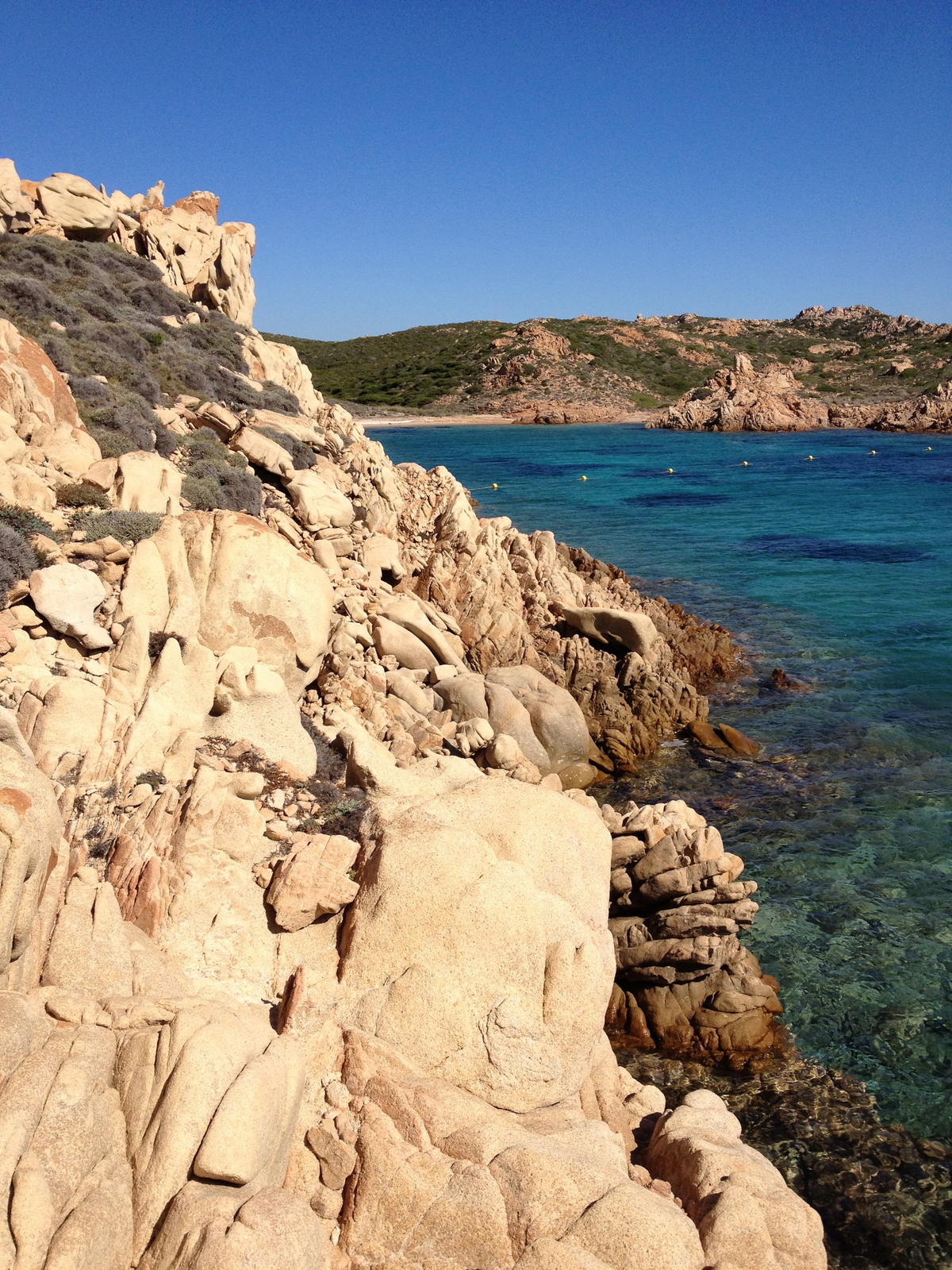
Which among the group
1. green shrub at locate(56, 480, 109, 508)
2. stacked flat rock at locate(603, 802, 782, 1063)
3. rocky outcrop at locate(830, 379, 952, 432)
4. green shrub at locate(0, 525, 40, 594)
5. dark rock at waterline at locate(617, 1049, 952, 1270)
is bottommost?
dark rock at waterline at locate(617, 1049, 952, 1270)

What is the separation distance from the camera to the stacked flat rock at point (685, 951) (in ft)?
30.8

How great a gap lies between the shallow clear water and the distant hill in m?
62.1

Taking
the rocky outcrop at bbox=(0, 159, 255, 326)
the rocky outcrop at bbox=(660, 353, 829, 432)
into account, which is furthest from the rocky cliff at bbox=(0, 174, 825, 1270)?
the rocky outcrop at bbox=(660, 353, 829, 432)

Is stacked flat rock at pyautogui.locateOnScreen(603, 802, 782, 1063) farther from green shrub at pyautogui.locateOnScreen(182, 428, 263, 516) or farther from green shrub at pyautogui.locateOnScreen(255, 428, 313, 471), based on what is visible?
green shrub at pyautogui.locateOnScreen(255, 428, 313, 471)

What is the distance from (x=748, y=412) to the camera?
3693 inches

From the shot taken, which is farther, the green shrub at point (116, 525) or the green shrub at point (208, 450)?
the green shrub at point (208, 450)

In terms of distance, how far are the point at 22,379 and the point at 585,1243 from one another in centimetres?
1317

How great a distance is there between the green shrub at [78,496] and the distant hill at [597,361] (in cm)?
9412

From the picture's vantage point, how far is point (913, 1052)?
908cm

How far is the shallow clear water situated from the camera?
9758mm

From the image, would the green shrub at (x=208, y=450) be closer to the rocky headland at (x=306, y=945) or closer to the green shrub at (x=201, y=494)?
the green shrub at (x=201, y=494)

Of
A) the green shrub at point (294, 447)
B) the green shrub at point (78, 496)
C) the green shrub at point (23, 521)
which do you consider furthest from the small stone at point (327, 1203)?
the green shrub at point (294, 447)

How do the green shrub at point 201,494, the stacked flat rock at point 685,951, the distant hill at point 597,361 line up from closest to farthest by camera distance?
the stacked flat rock at point 685,951 → the green shrub at point 201,494 → the distant hill at point 597,361

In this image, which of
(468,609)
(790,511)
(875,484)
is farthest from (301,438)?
(875,484)
